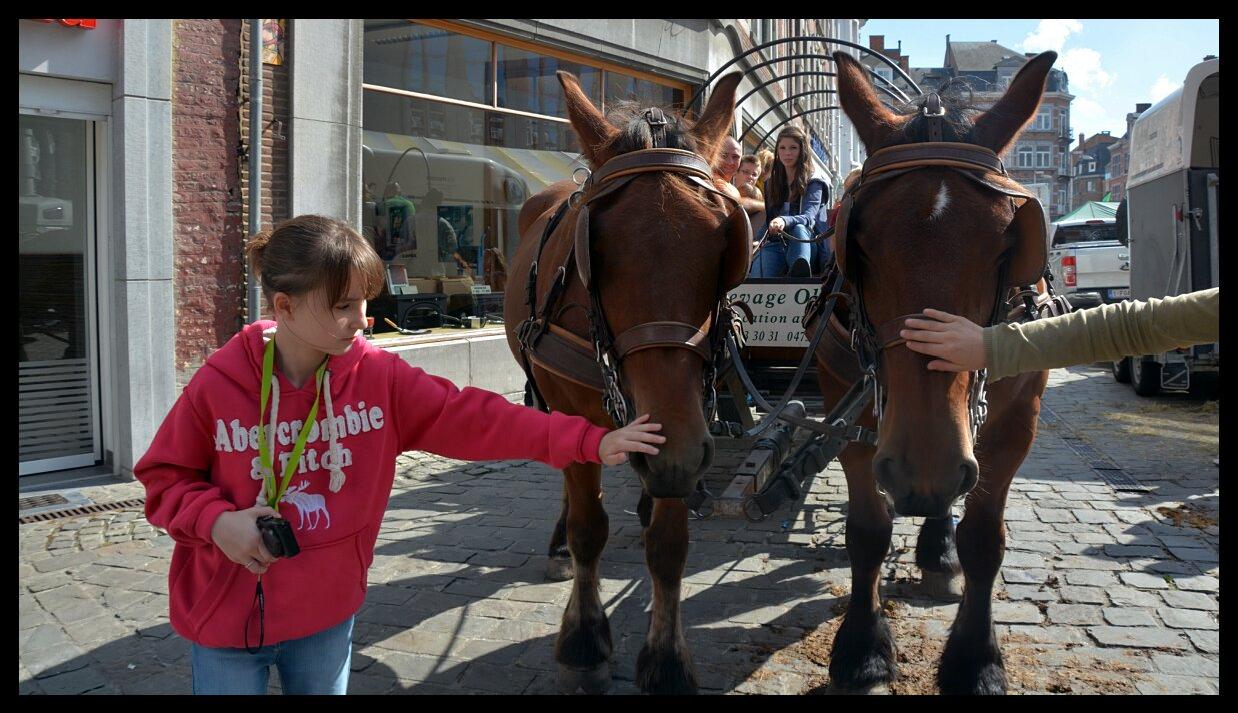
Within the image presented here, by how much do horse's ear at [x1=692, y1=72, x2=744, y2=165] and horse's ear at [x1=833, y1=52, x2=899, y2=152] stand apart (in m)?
0.38

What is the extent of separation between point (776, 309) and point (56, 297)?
538 cm

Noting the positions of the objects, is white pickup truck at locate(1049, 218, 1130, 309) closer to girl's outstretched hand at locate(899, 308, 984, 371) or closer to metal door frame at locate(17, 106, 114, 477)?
metal door frame at locate(17, 106, 114, 477)

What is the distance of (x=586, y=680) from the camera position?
3514mm

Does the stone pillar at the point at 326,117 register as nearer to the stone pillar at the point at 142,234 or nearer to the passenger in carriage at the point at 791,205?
the stone pillar at the point at 142,234

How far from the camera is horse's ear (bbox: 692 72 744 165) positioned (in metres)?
3.33

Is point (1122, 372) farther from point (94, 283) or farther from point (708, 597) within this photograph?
point (94, 283)

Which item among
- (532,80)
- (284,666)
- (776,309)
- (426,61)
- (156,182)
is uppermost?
(532,80)

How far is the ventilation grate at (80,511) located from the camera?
5.82 metres

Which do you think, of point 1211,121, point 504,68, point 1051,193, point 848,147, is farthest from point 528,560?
point 1051,193

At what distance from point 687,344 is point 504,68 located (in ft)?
27.8

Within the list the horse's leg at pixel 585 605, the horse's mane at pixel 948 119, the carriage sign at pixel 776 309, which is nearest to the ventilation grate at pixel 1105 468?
the carriage sign at pixel 776 309

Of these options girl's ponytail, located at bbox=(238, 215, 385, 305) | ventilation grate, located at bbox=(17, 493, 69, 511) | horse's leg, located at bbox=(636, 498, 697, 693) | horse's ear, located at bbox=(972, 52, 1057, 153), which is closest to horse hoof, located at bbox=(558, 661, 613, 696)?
horse's leg, located at bbox=(636, 498, 697, 693)

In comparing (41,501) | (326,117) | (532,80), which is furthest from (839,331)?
(532,80)

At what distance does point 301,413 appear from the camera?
2.30m
